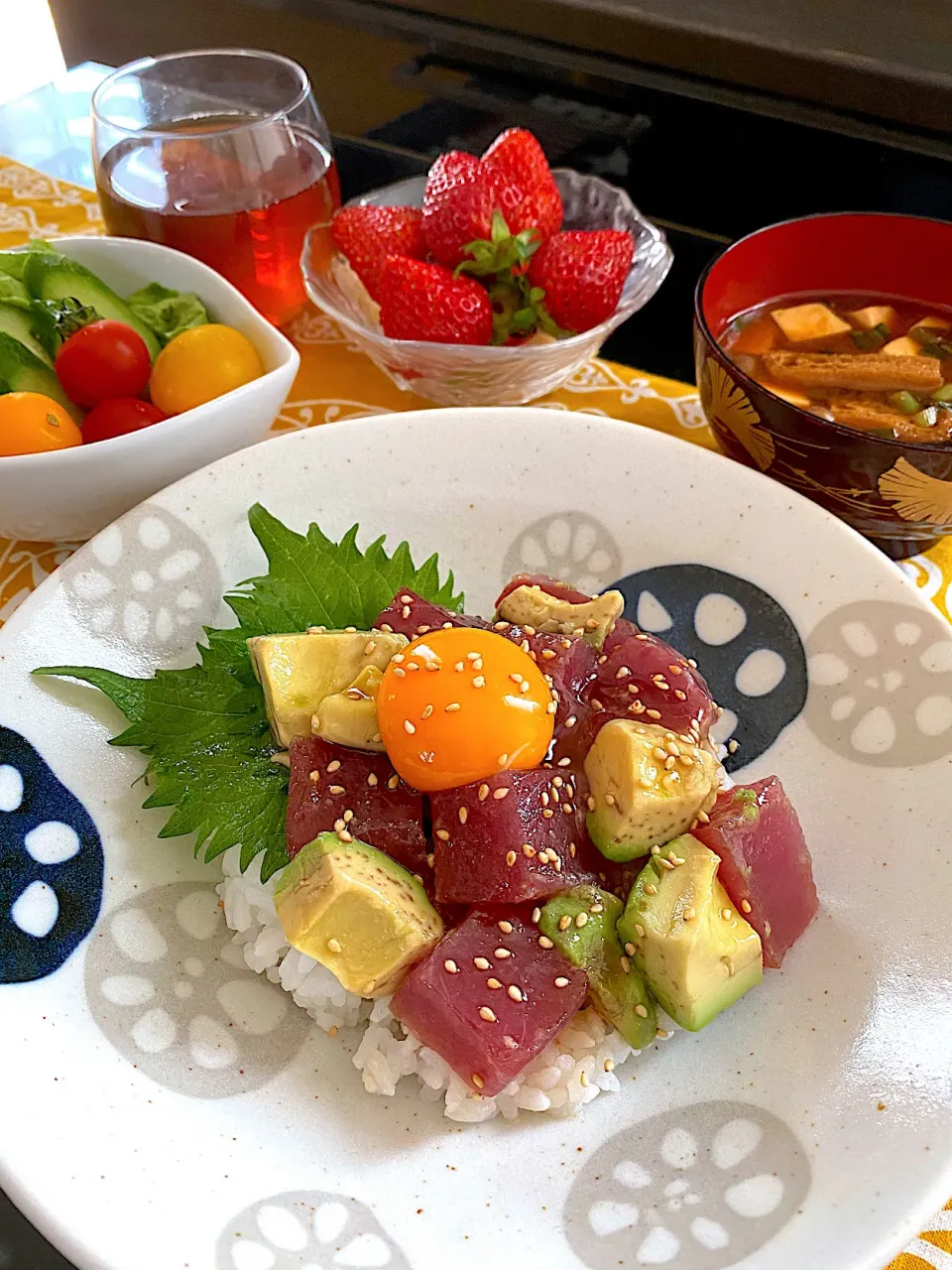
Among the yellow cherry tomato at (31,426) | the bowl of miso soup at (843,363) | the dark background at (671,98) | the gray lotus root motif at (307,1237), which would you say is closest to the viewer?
the gray lotus root motif at (307,1237)

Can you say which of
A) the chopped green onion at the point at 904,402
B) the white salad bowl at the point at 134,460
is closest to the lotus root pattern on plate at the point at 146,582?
the white salad bowl at the point at 134,460

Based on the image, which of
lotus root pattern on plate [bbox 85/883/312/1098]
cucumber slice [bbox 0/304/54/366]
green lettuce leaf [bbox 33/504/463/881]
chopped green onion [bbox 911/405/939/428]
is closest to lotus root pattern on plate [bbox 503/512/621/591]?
green lettuce leaf [bbox 33/504/463/881]

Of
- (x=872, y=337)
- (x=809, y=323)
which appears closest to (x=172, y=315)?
(x=809, y=323)

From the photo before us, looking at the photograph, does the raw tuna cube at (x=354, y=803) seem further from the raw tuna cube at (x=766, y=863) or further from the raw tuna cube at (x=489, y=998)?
the raw tuna cube at (x=766, y=863)

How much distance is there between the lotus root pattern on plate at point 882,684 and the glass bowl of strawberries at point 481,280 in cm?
88

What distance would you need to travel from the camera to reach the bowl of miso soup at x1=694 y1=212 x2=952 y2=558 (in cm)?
197

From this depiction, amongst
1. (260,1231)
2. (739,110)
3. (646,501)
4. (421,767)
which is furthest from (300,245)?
(260,1231)

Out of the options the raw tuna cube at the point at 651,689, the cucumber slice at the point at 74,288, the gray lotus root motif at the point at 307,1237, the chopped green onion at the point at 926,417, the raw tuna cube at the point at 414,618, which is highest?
the cucumber slice at the point at 74,288

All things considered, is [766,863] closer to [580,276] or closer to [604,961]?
[604,961]

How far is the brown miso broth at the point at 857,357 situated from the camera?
2.16 metres

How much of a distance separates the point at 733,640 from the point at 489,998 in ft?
2.71

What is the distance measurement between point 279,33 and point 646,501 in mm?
2927

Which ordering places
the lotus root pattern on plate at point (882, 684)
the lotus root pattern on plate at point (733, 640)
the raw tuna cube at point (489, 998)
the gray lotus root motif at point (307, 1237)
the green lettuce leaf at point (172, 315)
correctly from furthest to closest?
the green lettuce leaf at point (172, 315) → the lotus root pattern on plate at point (733, 640) → the lotus root pattern on plate at point (882, 684) → the raw tuna cube at point (489, 998) → the gray lotus root motif at point (307, 1237)

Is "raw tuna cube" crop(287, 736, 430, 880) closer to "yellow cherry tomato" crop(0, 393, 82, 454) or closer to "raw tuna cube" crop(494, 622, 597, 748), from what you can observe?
"raw tuna cube" crop(494, 622, 597, 748)
